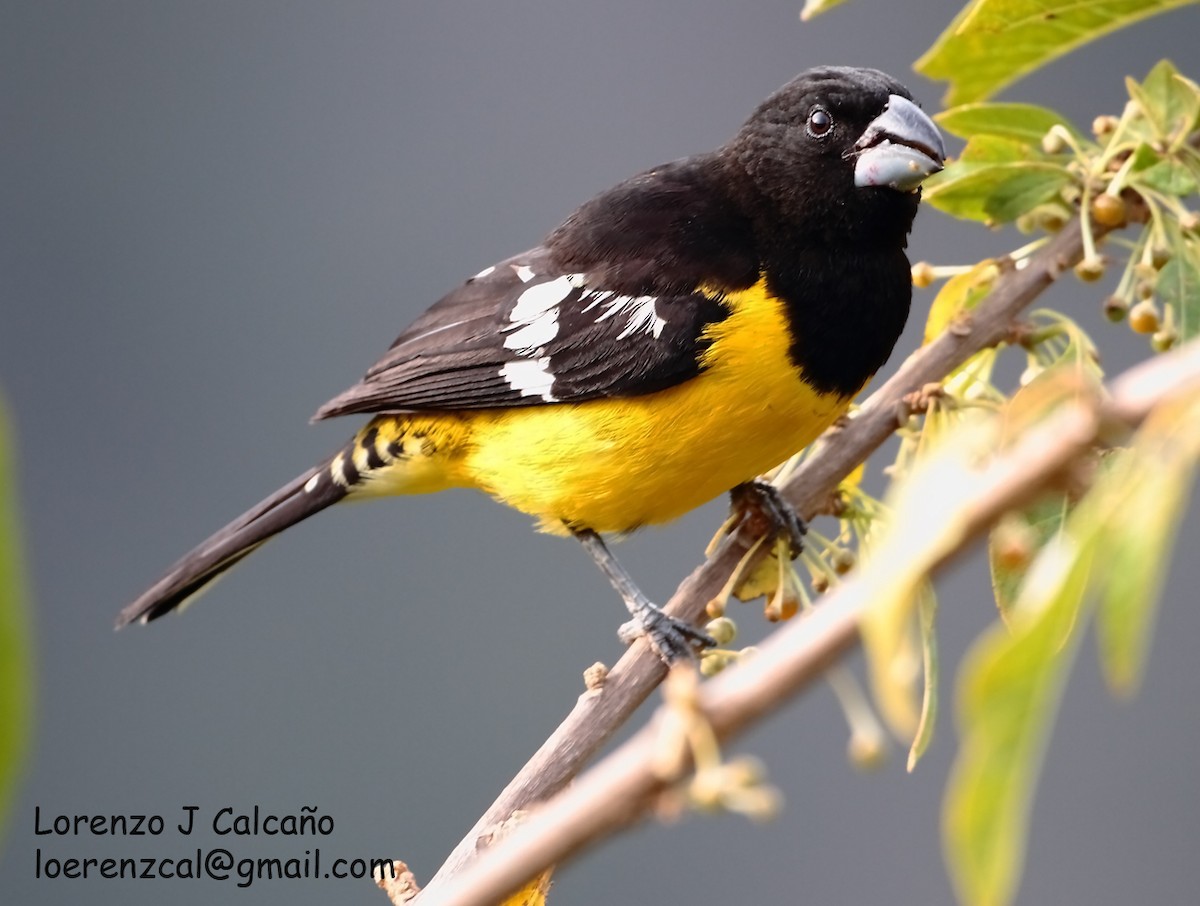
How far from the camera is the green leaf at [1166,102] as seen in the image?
1000 mm

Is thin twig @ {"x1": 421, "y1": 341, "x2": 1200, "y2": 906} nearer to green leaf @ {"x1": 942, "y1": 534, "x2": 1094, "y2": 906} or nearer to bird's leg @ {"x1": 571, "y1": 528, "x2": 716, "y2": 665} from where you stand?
green leaf @ {"x1": 942, "y1": 534, "x2": 1094, "y2": 906}

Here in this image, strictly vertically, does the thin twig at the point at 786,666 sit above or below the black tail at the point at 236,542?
below

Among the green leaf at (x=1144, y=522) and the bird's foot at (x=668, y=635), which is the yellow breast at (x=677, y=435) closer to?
the bird's foot at (x=668, y=635)

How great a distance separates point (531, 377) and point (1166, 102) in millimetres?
722

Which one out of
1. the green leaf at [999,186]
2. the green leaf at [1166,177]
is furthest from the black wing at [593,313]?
the green leaf at [1166,177]

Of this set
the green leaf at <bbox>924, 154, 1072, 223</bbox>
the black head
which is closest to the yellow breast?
the black head

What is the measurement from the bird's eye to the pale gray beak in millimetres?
58

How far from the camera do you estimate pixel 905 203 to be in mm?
1430

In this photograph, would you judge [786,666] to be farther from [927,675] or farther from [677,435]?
[677,435]

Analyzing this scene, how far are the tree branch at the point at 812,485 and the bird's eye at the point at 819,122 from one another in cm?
34

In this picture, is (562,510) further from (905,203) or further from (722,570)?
(905,203)

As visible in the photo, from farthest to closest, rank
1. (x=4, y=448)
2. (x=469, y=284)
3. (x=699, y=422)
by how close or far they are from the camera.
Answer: (x=469, y=284), (x=699, y=422), (x=4, y=448)

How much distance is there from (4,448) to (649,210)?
1.30m

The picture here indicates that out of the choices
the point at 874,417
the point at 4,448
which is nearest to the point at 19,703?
the point at 4,448
